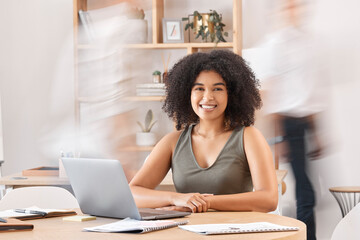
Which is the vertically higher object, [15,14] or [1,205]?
[15,14]

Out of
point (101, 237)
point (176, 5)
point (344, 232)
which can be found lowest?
point (344, 232)

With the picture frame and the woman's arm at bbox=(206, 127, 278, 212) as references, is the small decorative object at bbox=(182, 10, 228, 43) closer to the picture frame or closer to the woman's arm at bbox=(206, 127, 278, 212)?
the picture frame

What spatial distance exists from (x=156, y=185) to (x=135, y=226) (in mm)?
745

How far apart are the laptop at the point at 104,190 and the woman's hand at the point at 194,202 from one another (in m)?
0.07

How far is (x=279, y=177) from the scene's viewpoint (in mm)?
3457

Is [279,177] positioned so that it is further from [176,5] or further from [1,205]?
[1,205]

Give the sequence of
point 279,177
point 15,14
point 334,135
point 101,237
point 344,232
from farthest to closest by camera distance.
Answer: point 15,14
point 334,135
point 279,177
point 344,232
point 101,237

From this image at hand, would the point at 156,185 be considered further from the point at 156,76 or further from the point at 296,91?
the point at 296,91

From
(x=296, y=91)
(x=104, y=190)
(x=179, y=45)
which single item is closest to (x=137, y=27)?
(x=179, y=45)

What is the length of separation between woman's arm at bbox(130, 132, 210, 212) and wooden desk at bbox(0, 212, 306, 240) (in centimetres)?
7

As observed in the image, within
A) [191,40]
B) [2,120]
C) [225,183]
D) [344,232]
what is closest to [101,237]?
[225,183]

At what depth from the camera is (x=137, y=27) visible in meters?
3.98

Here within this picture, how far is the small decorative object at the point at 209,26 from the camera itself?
12.6ft

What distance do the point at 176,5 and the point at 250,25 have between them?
54cm
